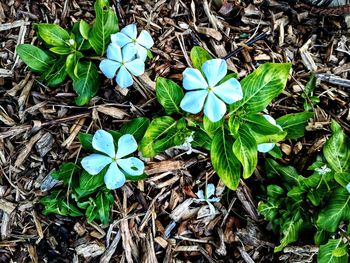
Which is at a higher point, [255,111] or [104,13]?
[104,13]

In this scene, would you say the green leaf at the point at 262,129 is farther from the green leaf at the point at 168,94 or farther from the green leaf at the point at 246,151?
the green leaf at the point at 168,94

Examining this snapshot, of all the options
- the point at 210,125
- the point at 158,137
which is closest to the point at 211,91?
the point at 210,125

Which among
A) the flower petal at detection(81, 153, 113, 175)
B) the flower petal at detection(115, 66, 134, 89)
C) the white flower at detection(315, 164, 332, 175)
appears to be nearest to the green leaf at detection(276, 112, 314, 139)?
the white flower at detection(315, 164, 332, 175)

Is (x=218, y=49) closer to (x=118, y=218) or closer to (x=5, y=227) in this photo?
(x=118, y=218)

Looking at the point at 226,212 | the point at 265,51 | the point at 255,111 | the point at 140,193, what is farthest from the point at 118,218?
the point at 265,51

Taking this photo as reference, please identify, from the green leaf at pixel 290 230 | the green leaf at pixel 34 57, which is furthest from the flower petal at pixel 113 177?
the green leaf at pixel 290 230

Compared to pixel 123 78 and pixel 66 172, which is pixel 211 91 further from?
pixel 66 172
